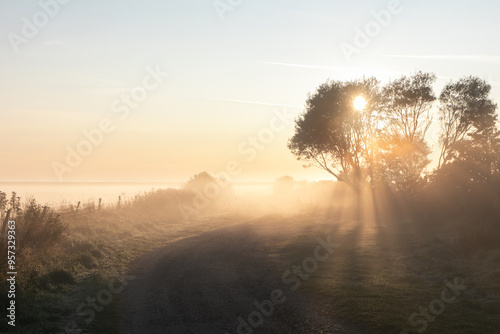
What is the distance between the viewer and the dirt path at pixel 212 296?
1271 cm

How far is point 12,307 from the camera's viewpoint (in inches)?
505

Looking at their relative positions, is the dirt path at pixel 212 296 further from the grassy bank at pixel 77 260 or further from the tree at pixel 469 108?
the tree at pixel 469 108

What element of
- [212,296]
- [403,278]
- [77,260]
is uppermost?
[77,260]

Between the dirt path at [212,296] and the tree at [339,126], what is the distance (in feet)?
87.9

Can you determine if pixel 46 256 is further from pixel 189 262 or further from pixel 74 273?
pixel 189 262

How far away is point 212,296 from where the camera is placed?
15.6 metres

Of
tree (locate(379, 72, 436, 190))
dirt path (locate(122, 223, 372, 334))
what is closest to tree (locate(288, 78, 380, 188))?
tree (locate(379, 72, 436, 190))

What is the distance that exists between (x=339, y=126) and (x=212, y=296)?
36.7 metres

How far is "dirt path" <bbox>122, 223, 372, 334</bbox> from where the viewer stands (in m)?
12.7

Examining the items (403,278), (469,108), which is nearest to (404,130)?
(469,108)

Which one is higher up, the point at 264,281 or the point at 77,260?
the point at 77,260

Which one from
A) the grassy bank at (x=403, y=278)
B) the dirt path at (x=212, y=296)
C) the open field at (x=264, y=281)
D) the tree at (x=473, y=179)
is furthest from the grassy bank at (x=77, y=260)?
the tree at (x=473, y=179)

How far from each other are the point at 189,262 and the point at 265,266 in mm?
4215

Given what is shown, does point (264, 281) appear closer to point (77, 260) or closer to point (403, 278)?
point (403, 278)
